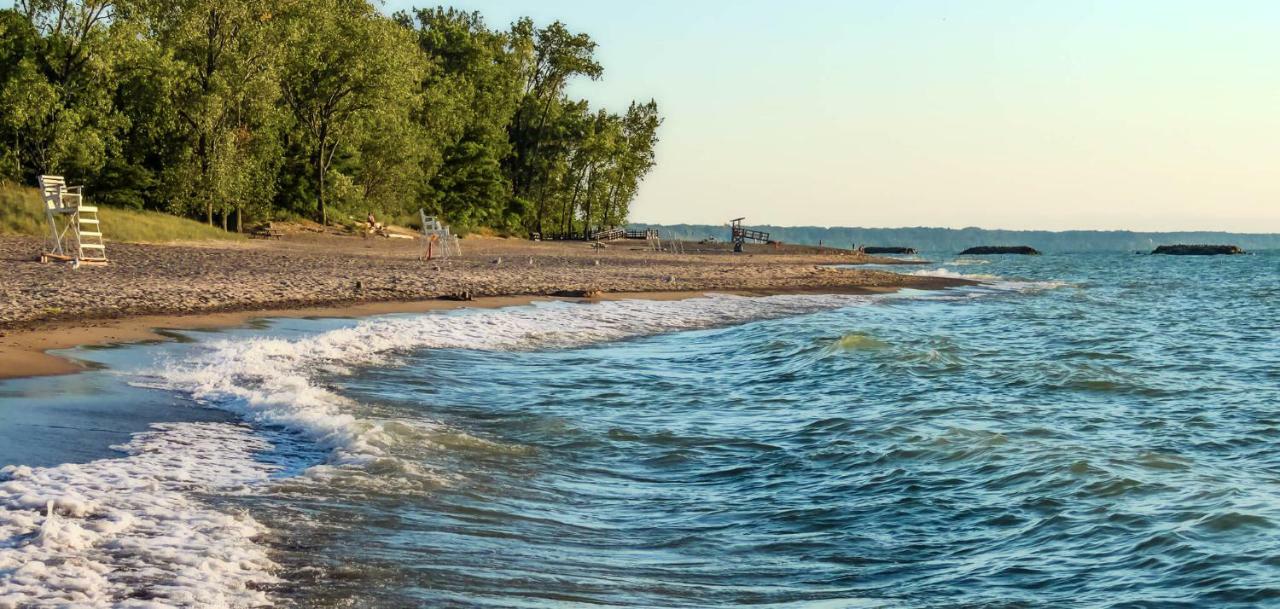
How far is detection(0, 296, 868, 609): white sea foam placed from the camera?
573 cm

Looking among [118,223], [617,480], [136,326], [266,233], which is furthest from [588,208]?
[617,480]

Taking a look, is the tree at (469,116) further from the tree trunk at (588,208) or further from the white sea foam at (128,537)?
the white sea foam at (128,537)

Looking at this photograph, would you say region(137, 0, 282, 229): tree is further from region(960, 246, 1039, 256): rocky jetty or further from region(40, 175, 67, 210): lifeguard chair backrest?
region(960, 246, 1039, 256): rocky jetty

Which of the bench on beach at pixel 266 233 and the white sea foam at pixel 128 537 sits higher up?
the bench on beach at pixel 266 233

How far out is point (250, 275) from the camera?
1045 inches

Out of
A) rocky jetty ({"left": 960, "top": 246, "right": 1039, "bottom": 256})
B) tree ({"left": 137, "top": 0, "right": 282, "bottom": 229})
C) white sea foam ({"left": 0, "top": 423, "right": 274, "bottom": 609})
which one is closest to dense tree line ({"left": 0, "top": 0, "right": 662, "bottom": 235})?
tree ({"left": 137, "top": 0, "right": 282, "bottom": 229})

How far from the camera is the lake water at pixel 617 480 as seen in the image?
6496 mm

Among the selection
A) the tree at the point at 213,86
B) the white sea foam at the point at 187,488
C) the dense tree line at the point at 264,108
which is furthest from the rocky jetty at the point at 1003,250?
the white sea foam at the point at 187,488

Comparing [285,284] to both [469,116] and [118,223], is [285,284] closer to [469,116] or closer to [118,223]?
[118,223]

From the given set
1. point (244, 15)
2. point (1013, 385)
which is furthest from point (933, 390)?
point (244, 15)

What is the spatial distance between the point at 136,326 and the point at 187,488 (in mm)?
10289

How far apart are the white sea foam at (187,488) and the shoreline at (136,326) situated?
4.07 ft

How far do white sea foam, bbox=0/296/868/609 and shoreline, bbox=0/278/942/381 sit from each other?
4.07 ft

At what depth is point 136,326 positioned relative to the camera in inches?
674
